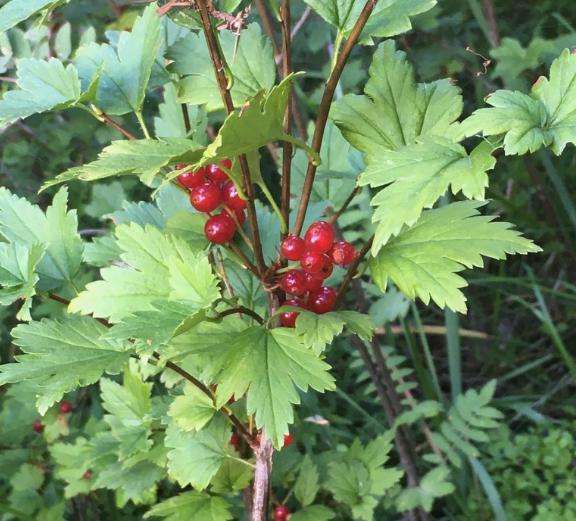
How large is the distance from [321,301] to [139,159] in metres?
0.33

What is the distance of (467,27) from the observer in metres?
2.49

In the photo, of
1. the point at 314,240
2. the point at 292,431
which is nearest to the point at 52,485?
the point at 292,431

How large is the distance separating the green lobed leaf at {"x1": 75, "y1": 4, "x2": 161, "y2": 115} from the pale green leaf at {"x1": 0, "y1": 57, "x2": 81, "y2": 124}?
2.3 inches

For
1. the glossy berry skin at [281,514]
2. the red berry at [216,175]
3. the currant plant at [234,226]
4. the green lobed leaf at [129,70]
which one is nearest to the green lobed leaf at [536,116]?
the currant plant at [234,226]

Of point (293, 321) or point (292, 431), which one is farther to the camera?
point (292, 431)

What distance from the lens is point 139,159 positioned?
702 millimetres

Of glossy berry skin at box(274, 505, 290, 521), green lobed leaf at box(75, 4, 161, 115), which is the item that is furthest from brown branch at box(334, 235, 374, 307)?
glossy berry skin at box(274, 505, 290, 521)

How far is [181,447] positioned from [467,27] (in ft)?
6.57

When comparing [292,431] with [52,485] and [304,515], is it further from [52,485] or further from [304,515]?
[52,485]

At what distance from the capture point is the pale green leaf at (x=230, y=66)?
3.02 ft

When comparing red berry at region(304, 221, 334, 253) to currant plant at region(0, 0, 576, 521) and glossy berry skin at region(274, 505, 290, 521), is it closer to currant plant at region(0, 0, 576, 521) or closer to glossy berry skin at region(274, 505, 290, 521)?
currant plant at region(0, 0, 576, 521)

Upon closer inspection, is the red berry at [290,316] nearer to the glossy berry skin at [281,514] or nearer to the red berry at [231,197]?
the red berry at [231,197]

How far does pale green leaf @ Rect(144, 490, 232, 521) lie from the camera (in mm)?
1054

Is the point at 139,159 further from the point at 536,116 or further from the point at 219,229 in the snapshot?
the point at 536,116
